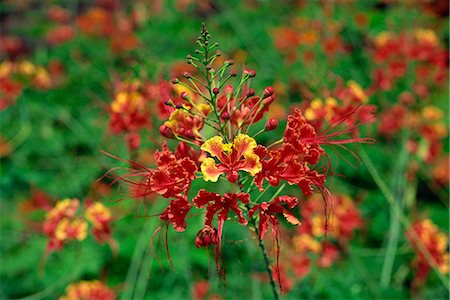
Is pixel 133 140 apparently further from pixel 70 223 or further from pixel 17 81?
pixel 17 81

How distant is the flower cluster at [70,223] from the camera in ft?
9.57

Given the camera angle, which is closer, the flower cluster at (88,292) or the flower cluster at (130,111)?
the flower cluster at (130,111)

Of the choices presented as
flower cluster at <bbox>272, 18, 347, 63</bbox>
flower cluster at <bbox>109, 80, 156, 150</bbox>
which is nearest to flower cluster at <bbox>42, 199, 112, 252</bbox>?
flower cluster at <bbox>109, 80, 156, 150</bbox>

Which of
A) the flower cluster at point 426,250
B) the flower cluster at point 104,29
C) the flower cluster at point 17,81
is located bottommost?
the flower cluster at point 426,250

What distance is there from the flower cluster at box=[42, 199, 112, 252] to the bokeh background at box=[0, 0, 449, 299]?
179 millimetres

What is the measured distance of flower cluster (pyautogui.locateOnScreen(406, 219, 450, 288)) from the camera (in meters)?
2.96

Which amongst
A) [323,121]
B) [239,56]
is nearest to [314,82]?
[323,121]

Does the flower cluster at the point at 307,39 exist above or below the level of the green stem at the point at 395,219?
above

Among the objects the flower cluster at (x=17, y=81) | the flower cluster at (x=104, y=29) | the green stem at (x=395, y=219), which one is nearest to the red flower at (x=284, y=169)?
the green stem at (x=395, y=219)

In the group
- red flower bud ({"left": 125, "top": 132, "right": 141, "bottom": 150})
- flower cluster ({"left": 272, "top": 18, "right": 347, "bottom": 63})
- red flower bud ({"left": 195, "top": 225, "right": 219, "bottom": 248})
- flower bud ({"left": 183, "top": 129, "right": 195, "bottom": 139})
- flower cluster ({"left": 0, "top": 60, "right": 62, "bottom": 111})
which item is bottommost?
red flower bud ({"left": 195, "top": 225, "right": 219, "bottom": 248})

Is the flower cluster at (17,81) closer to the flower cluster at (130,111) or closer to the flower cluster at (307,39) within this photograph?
the flower cluster at (130,111)

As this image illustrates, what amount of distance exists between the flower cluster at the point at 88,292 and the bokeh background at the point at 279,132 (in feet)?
0.07

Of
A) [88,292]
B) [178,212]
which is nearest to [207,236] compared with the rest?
[178,212]

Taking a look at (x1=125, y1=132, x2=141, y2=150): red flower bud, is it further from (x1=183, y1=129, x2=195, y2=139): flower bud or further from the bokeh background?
(x1=183, y1=129, x2=195, y2=139): flower bud
